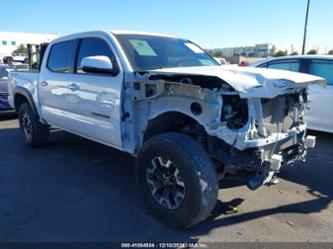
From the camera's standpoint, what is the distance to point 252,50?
261 ft

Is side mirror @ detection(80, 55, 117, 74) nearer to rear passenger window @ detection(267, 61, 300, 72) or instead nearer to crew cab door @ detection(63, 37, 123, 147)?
crew cab door @ detection(63, 37, 123, 147)

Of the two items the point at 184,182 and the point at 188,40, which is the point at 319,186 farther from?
the point at 188,40

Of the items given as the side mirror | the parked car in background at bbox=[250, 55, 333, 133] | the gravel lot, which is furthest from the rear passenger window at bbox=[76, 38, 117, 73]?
the parked car in background at bbox=[250, 55, 333, 133]

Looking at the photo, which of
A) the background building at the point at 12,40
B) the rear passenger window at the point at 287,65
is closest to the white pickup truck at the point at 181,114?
the rear passenger window at the point at 287,65

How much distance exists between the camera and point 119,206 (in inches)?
156

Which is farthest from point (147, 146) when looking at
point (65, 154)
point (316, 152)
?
point (316, 152)

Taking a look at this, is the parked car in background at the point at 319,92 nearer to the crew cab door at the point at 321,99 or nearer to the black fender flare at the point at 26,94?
the crew cab door at the point at 321,99

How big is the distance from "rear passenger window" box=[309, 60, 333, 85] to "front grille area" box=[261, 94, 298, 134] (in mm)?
3370

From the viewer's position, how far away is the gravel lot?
335cm

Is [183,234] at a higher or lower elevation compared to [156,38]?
lower

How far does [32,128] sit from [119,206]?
10.1 ft

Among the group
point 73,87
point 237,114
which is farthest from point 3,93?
point 237,114

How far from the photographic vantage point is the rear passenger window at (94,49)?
4.29 meters

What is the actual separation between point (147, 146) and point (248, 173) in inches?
40.1
